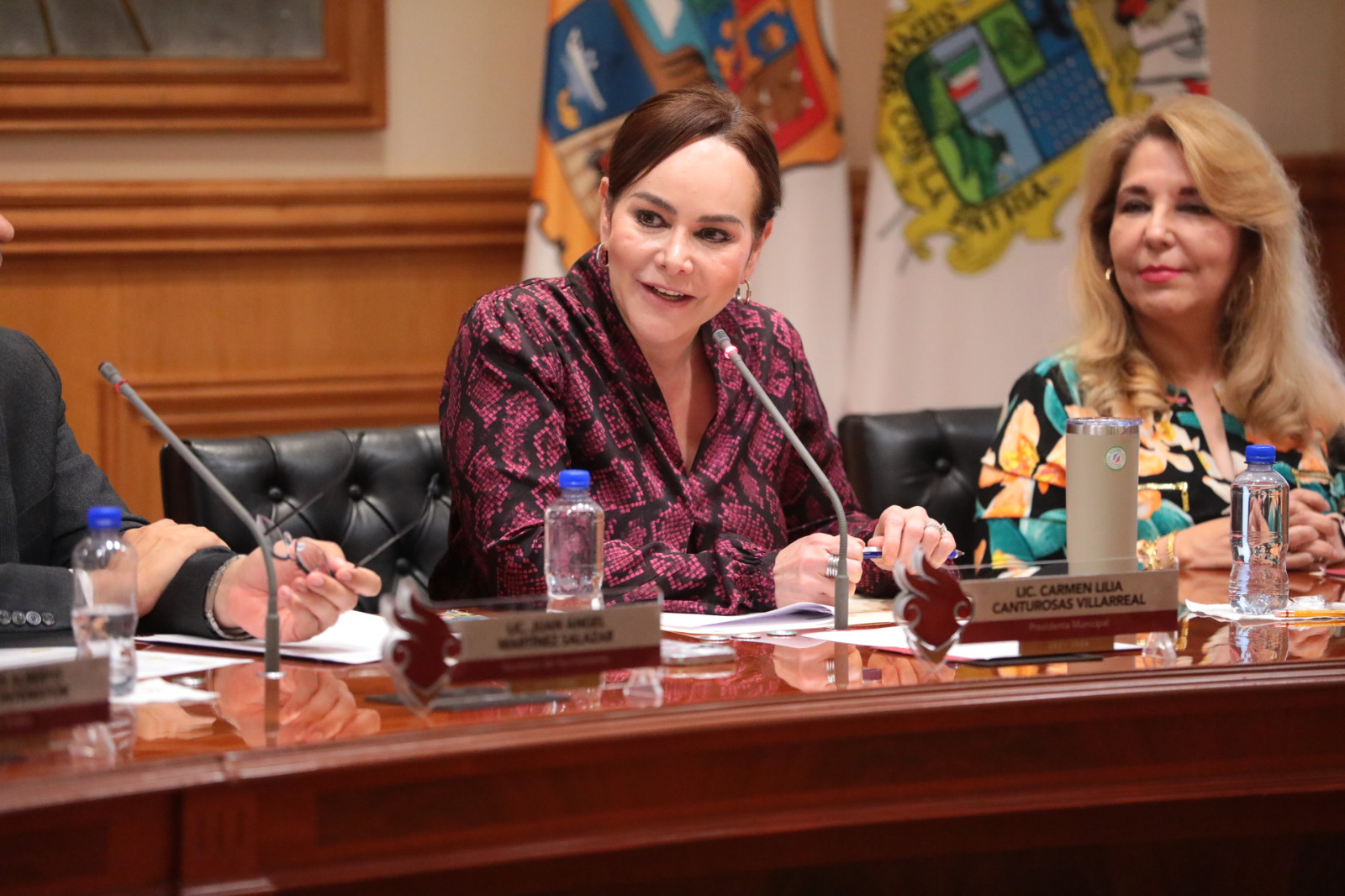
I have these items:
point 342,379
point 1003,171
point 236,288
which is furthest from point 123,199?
point 1003,171

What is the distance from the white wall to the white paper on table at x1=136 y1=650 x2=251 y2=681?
78.3 inches

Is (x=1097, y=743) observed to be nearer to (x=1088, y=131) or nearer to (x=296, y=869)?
(x=296, y=869)

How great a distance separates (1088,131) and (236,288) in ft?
6.80

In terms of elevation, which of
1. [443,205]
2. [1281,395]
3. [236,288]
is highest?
[443,205]

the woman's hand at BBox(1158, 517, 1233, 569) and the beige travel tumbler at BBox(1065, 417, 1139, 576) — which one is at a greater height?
the beige travel tumbler at BBox(1065, 417, 1139, 576)

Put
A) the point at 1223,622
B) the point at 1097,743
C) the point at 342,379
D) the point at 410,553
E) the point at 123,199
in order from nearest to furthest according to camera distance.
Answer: the point at 1097,743 < the point at 1223,622 < the point at 410,553 < the point at 123,199 < the point at 342,379

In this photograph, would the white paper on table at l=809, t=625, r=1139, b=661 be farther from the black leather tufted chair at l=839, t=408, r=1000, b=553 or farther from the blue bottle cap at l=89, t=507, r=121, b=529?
the black leather tufted chair at l=839, t=408, r=1000, b=553

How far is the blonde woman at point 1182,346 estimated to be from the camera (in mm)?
2299

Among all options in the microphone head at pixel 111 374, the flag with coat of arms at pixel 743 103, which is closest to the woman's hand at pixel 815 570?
the microphone head at pixel 111 374

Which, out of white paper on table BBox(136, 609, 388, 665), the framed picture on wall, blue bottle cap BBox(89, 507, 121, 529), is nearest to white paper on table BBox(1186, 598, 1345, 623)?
white paper on table BBox(136, 609, 388, 665)

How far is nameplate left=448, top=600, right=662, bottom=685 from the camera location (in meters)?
1.22

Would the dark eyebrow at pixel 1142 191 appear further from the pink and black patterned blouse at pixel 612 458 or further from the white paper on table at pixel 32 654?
the white paper on table at pixel 32 654

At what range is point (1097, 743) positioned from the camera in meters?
1.31

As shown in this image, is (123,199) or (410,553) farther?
(123,199)
